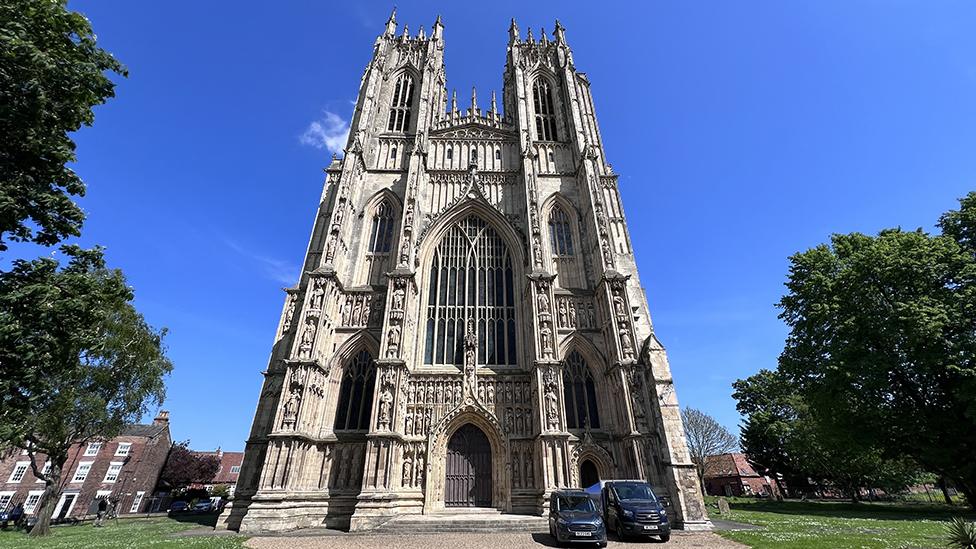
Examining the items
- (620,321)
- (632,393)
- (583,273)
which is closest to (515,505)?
(632,393)

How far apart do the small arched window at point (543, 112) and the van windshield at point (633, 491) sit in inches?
965

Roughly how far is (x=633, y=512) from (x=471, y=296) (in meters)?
14.0

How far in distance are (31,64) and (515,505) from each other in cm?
2060

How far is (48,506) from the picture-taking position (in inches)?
685

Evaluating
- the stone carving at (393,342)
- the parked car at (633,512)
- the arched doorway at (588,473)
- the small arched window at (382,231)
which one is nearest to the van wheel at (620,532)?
the parked car at (633,512)

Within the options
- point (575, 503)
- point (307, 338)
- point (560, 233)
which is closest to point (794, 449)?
point (560, 233)

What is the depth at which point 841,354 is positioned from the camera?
688 inches

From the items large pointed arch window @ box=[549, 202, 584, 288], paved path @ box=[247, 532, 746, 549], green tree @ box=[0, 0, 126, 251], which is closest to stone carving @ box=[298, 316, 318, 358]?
paved path @ box=[247, 532, 746, 549]

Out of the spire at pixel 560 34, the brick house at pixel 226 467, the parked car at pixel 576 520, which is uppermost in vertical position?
the spire at pixel 560 34

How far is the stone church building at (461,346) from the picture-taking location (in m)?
17.0

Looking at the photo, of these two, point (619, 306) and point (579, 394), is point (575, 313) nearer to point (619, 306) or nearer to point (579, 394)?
point (619, 306)

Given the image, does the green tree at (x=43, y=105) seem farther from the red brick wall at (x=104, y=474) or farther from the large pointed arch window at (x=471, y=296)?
the red brick wall at (x=104, y=474)

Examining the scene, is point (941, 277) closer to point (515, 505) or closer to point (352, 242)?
point (515, 505)

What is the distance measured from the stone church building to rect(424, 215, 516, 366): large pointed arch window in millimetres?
93
